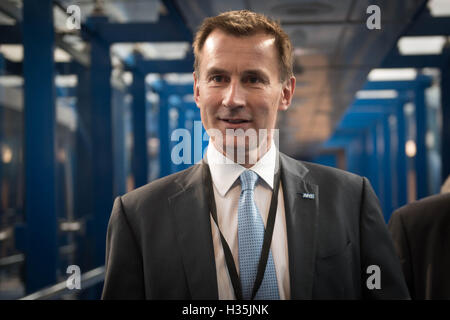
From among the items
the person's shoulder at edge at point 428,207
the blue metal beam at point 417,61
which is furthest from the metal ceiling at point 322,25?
the person's shoulder at edge at point 428,207

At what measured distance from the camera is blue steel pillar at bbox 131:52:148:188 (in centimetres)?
599

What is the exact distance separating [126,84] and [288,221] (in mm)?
5251

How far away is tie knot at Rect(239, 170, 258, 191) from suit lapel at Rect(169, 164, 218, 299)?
0.12m

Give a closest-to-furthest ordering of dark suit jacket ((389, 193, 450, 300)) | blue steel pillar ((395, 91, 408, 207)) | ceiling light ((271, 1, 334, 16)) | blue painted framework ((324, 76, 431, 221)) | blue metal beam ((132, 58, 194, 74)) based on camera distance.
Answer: dark suit jacket ((389, 193, 450, 300)) → ceiling light ((271, 1, 334, 16)) → blue metal beam ((132, 58, 194, 74)) → blue painted framework ((324, 76, 431, 221)) → blue steel pillar ((395, 91, 408, 207))

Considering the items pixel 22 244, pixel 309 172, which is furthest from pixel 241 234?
pixel 22 244

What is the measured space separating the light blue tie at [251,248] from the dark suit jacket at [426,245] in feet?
2.30

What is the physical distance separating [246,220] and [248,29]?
51 centimetres

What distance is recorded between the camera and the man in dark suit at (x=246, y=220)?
1.14 m

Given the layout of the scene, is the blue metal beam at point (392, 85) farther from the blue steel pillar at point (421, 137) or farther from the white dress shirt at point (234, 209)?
the white dress shirt at point (234, 209)

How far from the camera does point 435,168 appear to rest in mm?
7637

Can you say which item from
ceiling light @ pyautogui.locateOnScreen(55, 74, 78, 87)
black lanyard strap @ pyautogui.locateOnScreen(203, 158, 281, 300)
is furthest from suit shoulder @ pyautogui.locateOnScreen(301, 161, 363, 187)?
ceiling light @ pyautogui.locateOnScreen(55, 74, 78, 87)

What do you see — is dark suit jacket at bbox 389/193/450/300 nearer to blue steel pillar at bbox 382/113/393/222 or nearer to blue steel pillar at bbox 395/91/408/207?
blue steel pillar at bbox 395/91/408/207

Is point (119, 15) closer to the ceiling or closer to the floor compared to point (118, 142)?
closer to the ceiling
